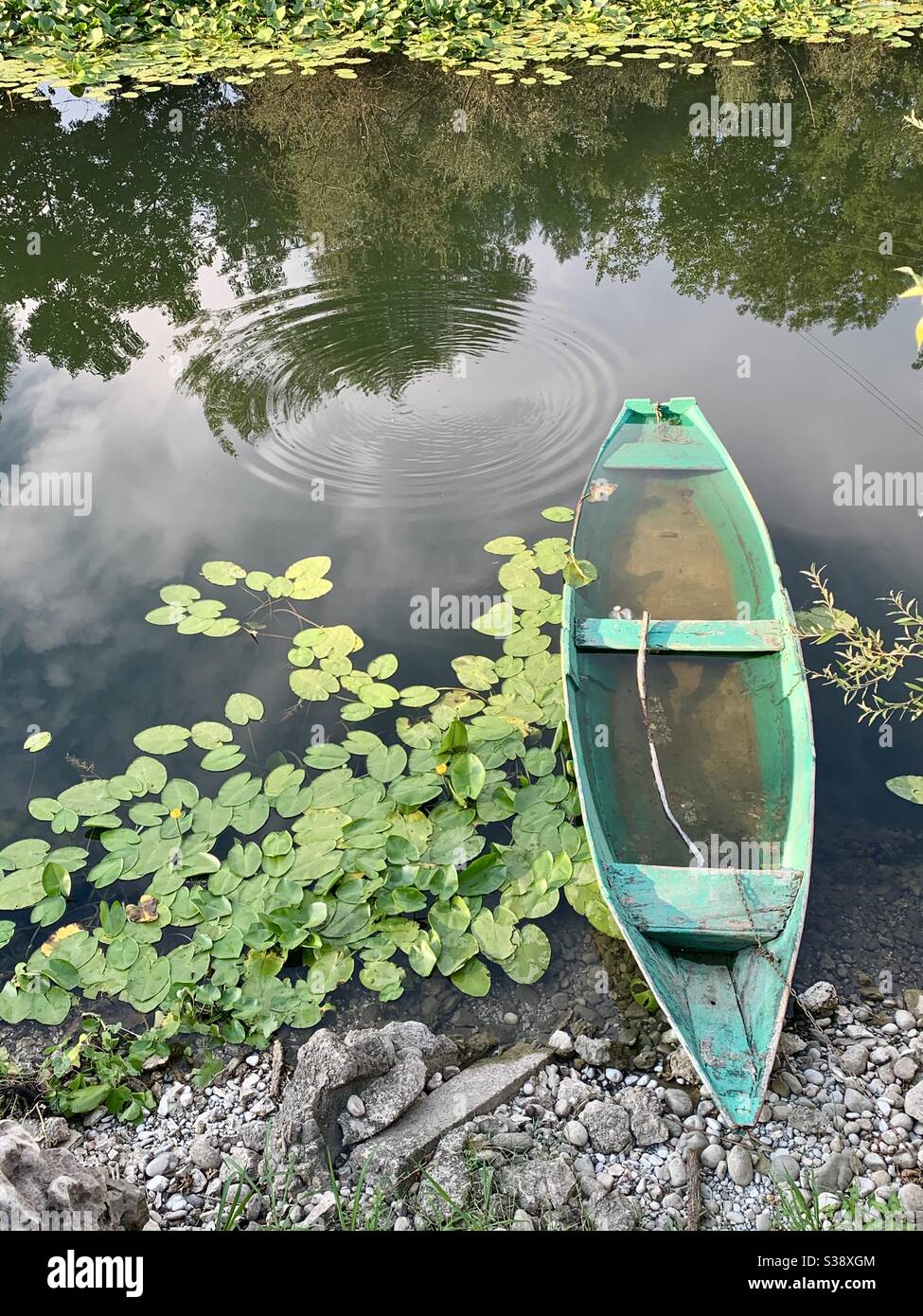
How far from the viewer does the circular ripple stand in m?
5.43

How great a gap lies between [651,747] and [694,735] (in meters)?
0.28

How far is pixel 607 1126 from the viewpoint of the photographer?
2637 millimetres

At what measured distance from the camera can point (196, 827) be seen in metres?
3.58

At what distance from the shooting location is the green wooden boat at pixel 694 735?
281 cm

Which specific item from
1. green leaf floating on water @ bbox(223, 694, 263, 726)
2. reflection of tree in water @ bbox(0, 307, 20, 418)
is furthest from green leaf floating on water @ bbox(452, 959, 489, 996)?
reflection of tree in water @ bbox(0, 307, 20, 418)

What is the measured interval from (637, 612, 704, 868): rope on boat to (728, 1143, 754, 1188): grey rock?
Result: 3.09 ft

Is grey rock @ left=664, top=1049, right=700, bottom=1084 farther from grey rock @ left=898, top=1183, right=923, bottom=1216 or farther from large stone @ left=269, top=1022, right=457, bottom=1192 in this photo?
large stone @ left=269, top=1022, right=457, bottom=1192

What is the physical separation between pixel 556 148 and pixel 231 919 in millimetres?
8547

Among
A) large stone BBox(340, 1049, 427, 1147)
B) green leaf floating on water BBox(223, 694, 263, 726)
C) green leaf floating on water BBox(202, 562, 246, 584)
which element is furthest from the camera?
green leaf floating on water BBox(202, 562, 246, 584)

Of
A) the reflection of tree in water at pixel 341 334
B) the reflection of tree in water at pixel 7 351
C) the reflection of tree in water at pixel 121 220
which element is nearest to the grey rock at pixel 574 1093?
the reflection of tree in water at pixel 341 334

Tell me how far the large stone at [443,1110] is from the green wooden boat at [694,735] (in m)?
0.55

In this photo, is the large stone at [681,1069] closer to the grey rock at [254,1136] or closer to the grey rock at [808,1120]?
the grey rock at [808,1120]
